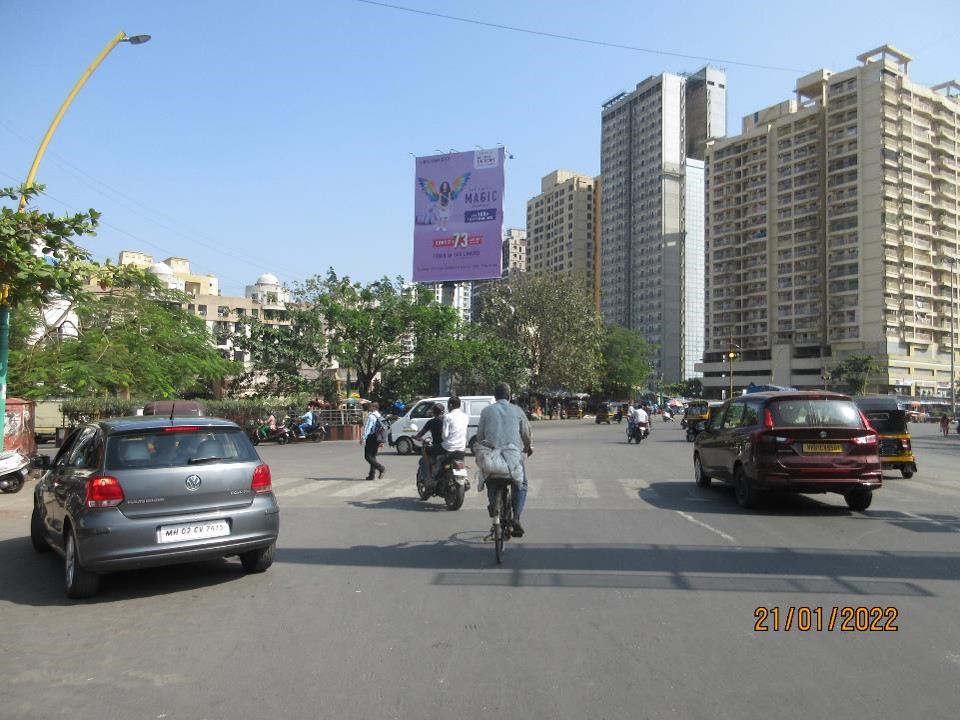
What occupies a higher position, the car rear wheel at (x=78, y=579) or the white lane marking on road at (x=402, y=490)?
the car rear wheel at (x=78, y=579)

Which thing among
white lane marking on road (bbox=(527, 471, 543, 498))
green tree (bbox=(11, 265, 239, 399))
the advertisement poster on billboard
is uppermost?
the advertisement poster on billboard

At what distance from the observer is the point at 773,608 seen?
5.46m

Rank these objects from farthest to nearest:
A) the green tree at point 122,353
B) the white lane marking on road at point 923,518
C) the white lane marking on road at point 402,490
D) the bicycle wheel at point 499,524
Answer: the green tree at point 122,353 < the white lane marking on road at point 402,490 < the white lane marking on road at point 923,518 < the bicycle wheel at point 499,524

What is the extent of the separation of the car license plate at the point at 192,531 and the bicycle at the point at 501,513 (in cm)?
248

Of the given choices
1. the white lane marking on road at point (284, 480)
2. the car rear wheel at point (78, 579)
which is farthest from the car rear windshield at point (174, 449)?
the white lane marking on road at point (284, 480)

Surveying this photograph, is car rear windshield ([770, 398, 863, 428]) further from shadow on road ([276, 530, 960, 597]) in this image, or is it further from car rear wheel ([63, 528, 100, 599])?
car rear wheel ([63, 528, 100, 599])

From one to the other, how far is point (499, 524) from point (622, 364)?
84.5 metres

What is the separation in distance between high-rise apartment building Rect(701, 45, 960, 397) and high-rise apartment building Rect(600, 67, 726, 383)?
2933 centimetres

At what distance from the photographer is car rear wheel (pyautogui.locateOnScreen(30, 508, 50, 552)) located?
25.2 ft

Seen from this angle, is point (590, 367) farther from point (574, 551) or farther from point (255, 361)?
point (574, 551)

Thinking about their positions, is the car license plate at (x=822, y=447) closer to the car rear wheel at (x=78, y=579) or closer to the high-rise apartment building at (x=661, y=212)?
the car rear wheel at (x=78, y=579)

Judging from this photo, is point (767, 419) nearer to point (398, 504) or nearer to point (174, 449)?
point (398, 504)

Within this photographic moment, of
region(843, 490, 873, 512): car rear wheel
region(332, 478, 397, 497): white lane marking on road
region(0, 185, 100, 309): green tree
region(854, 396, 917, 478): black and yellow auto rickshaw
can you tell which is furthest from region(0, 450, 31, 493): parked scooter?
region(854, 396, 917, 478): black and yellow auto rickshaw

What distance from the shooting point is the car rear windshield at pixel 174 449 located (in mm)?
A: 6176
